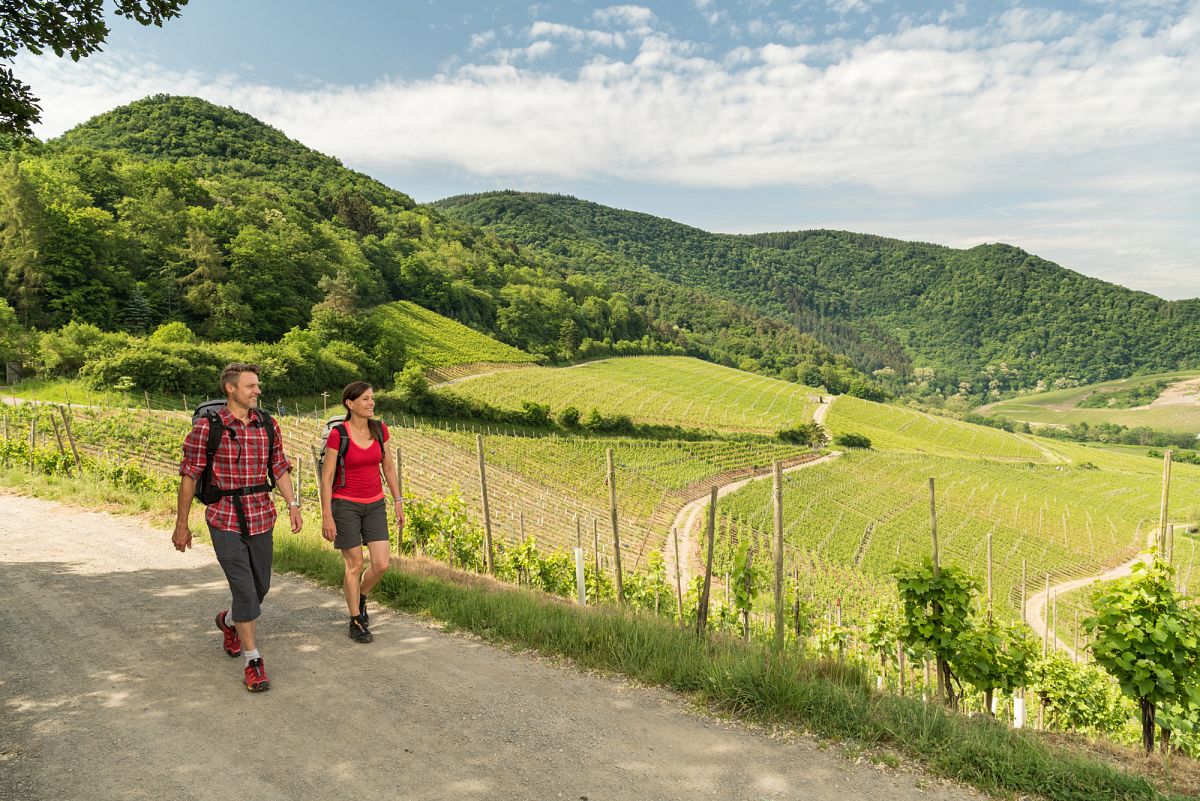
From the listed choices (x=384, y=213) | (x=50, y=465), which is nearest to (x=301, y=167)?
(x=384, y=213)

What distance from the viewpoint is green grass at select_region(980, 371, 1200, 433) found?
495ft

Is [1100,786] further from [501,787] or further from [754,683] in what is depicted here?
[501,787]

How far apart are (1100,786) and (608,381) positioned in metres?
Answer: 75.4

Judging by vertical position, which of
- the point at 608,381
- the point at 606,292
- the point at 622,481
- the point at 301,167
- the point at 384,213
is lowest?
the point at 622,481

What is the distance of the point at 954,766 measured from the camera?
3.24 m

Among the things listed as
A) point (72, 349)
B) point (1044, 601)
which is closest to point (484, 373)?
point (72, 349)

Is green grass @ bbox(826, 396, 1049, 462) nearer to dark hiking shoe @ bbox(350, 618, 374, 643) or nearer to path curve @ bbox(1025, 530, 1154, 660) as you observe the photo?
path curve @ bbox(1025, 530, 1154, 660)

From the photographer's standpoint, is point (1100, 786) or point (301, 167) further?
point (301, 167)

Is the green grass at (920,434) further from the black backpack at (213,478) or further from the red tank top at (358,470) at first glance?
the black backpack at (213,478)

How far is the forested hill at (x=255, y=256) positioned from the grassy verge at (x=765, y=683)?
586 inches

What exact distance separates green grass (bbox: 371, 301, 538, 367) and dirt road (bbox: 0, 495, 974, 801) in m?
56.5

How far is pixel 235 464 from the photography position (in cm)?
405

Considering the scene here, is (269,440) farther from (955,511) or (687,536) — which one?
(955,511)

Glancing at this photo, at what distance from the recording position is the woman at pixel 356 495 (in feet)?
15.3
